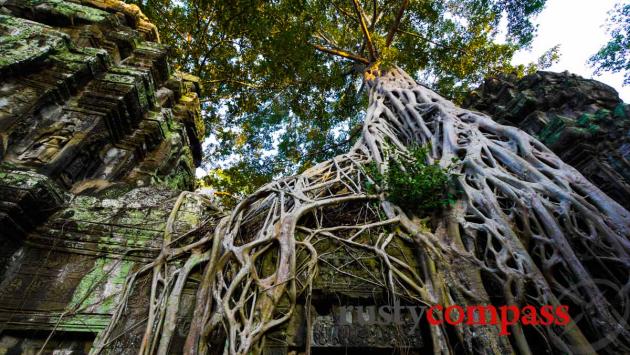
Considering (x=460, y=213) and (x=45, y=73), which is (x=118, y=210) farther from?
(x=460, y=213)

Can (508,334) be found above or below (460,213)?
below

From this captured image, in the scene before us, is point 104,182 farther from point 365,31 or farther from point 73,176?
point 365,31

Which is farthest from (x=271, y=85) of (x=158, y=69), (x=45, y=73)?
(x=45, y=73)

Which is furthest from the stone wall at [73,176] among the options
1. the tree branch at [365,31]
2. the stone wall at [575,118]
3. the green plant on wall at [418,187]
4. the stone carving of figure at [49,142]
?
the tree branch at [365,31]

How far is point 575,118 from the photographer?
10.5 feet

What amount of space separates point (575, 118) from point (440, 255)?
2.56 meters

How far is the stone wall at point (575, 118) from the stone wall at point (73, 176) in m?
3.36

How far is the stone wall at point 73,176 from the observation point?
1848 mm

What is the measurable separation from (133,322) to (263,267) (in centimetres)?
81

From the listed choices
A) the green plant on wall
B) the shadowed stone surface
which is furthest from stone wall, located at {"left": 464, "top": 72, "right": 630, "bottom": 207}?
the green plant on wall

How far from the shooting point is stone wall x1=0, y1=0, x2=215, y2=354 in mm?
1848

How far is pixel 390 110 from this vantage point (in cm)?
482

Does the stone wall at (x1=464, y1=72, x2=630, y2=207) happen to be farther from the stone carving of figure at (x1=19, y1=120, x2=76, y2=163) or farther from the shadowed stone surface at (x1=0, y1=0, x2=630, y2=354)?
the stone carving of figure at (x1=19, y1=120, x2=76, y2=163)

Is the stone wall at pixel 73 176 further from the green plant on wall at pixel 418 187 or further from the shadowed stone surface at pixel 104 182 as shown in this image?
the green plant on wall at pixel 418 187
